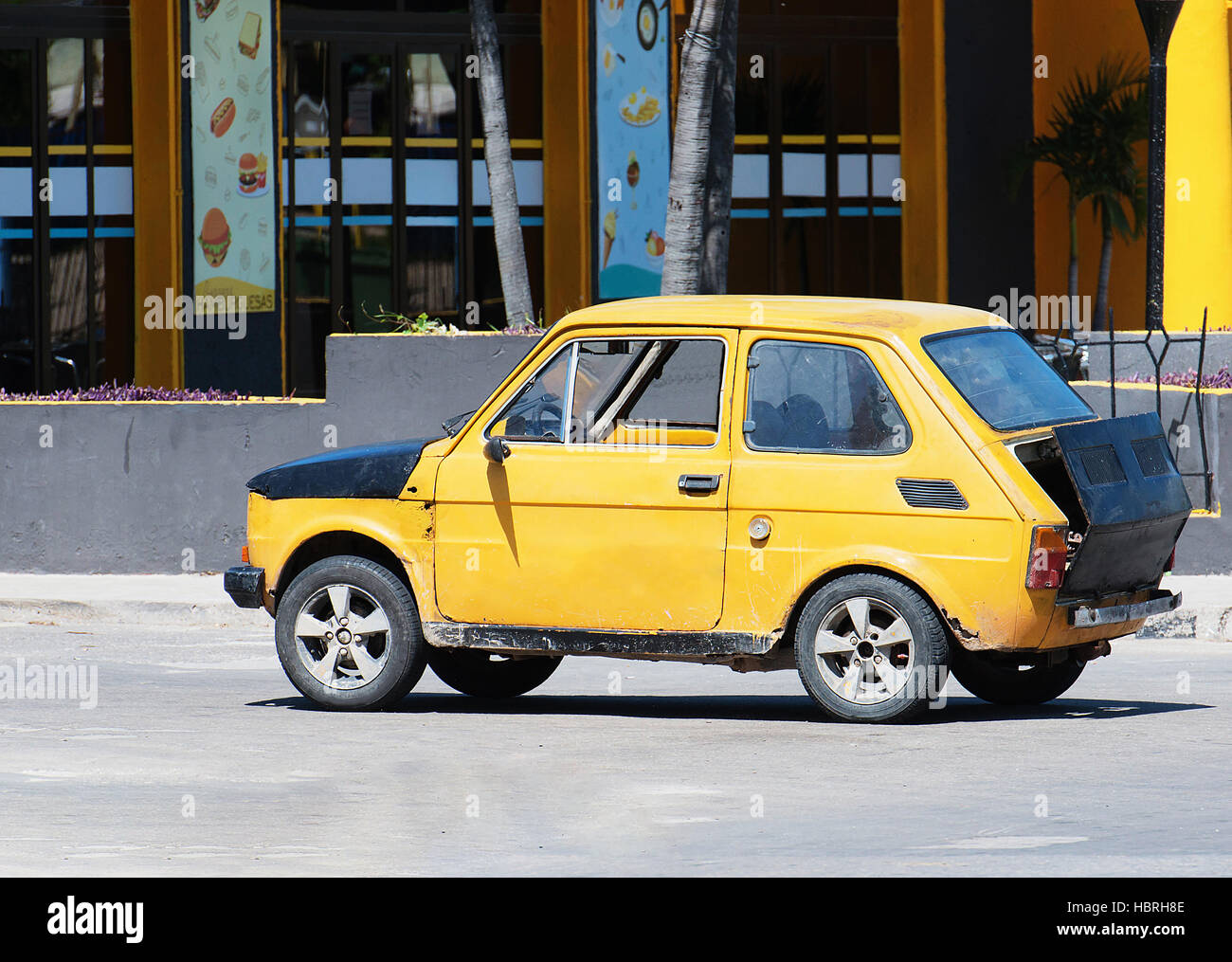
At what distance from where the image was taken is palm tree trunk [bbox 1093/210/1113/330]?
26484 mm

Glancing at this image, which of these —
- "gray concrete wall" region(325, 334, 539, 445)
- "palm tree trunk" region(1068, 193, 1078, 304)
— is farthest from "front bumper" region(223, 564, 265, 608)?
"palm tree trunk" region(1068, 193, 1078, 304)

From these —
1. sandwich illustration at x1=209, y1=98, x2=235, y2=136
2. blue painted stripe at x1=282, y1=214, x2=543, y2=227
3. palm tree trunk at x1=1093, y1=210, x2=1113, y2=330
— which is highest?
sandwich illustration at x1=209, y1=98, x2=235, y2=136

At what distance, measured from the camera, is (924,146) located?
26.6 m

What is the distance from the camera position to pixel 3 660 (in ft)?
41.7

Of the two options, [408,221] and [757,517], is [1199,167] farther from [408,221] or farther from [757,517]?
[757,517]

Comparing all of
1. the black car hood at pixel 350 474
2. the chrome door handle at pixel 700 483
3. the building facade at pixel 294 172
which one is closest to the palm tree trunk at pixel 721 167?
the building facade at pixel 294 172

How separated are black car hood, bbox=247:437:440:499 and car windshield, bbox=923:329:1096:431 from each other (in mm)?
2577

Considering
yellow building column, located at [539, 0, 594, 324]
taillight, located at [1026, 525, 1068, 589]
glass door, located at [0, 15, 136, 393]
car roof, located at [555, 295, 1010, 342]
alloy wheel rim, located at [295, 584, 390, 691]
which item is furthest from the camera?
yellow building column, located at [539, 0, 594, 324]

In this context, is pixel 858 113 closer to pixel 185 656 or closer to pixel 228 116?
pixel 228 116

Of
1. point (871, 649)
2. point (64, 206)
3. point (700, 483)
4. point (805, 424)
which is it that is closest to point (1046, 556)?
point (871, 649)

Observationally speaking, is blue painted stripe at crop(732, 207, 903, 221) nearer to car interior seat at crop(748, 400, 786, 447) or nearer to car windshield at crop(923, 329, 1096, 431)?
car windshield at crop(923, 329, 1096, 431)

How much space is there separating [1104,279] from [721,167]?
29.2 ft

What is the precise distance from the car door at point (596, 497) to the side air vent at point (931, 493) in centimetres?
82
